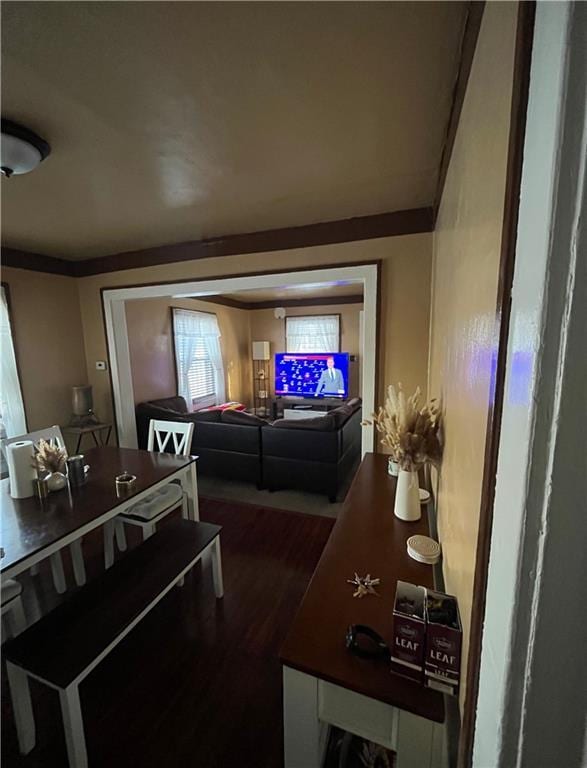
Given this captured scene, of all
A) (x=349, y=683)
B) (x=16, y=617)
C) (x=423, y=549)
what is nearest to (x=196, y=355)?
(x=16, y=617)

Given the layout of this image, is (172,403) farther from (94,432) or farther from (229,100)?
(229,100)

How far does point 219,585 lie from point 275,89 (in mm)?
2372

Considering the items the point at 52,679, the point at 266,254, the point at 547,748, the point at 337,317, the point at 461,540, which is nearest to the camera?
the point at 547,748

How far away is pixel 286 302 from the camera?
628 centimetres

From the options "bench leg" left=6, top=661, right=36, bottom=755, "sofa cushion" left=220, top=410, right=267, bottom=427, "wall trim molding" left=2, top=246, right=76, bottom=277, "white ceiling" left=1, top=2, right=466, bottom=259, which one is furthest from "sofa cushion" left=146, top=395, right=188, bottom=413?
"bench leg" left=6, top=661, right=36, bottom=755

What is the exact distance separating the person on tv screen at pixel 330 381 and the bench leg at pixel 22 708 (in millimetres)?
4977

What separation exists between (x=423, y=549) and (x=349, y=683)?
0.51 metres

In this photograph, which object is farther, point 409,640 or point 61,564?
point 61,564

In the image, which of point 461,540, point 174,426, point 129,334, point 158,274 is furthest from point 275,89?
point 129,334

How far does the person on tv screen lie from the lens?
224 inches

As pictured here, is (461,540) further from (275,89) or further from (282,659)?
(275,89)

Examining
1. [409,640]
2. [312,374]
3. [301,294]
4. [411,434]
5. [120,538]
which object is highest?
[301,294]

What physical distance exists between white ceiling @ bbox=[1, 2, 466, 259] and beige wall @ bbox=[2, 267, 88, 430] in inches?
50.0

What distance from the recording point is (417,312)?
227cm
